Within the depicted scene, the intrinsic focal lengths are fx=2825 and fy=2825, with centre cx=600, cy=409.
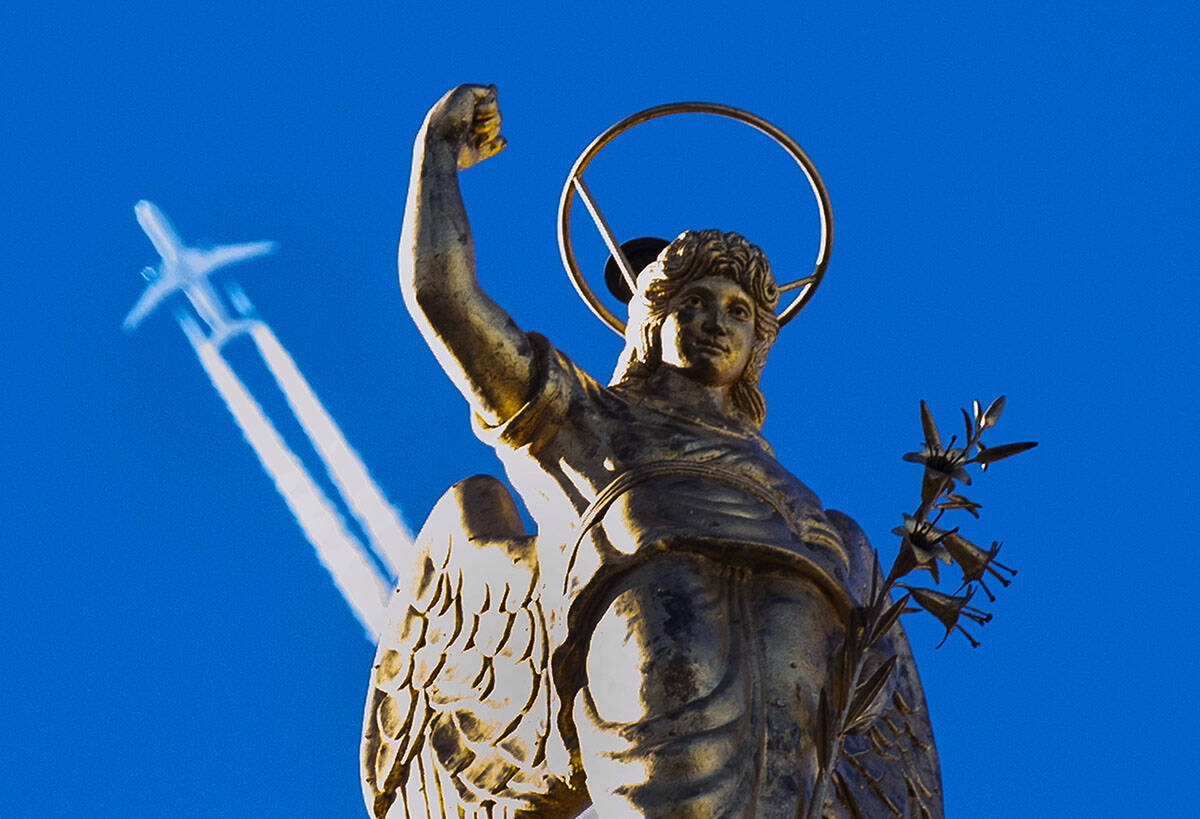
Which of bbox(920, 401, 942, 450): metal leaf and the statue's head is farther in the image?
the statue's head

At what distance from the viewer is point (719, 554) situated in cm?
862

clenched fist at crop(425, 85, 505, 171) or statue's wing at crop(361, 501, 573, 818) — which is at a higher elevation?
clenched fist at crop(425, 85, 505, 171)

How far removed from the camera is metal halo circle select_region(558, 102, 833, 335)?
32.4ft

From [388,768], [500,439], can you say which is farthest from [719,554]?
[388,768]

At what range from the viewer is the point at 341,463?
1377cm

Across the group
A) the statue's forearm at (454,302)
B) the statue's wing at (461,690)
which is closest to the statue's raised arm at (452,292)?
the statue's forearm at (454,302)

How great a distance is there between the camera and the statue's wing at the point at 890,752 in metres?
9.20

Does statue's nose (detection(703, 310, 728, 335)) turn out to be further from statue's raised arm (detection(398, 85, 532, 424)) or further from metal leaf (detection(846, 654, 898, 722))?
metal leaf (detection(846, 654, 898, 722))

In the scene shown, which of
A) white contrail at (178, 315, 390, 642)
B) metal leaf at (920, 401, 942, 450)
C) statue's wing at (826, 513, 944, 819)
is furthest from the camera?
white contrail at (178, 315, 390, 642)

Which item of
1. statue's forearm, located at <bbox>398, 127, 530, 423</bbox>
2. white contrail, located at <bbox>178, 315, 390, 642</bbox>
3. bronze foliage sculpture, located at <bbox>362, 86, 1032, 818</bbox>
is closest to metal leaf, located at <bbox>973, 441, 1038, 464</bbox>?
bronze foliage sculpture, located at <bbox>362, 86, 1032, 818</bbox>

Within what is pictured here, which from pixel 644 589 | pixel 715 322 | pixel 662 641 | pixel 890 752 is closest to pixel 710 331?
pixel 715 322

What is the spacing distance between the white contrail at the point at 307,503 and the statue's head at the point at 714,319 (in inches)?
71.0

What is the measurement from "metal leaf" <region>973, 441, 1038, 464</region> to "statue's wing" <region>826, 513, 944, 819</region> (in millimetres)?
1017

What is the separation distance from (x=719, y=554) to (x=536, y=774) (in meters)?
0.89
